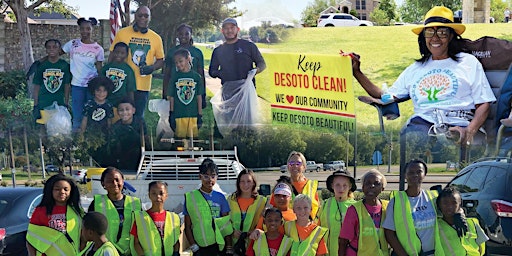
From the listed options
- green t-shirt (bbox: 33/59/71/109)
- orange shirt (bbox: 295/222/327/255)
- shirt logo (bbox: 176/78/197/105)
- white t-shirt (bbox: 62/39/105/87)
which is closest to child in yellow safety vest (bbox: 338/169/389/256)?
orange shirt (bbox: 295/222/327/255)

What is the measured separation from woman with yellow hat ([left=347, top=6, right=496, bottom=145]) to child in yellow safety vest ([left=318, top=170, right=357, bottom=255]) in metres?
1.41

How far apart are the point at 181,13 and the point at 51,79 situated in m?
1.22

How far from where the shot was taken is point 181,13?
705 centimetres

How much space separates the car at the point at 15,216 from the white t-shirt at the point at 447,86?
9.84ft

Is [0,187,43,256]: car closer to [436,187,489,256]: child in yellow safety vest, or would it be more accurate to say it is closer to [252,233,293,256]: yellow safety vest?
[252,233,293,256]: yellow safety vest

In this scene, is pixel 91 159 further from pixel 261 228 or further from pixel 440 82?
pixel 440 82

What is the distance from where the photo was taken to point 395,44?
684 cm

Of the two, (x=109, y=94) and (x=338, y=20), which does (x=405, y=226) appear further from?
(x=109, y=94)

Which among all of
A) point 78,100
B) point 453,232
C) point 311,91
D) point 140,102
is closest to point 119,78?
point 140,102

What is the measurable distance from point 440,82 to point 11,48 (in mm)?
3558

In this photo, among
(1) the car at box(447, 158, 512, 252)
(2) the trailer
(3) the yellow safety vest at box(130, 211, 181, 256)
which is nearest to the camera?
(3) the yellow safety vest at box(130, 211, 181, 256)

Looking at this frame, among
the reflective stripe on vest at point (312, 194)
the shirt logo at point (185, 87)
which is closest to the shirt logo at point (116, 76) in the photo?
the shirt logo at point (185, 87)

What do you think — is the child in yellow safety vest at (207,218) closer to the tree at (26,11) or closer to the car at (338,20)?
the car at (338,20)

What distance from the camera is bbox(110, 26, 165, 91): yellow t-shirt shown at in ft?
23.2
